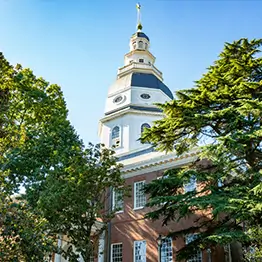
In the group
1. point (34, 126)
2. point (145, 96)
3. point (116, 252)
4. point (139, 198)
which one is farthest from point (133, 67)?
point (116, 252)

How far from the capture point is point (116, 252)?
21.0 metres

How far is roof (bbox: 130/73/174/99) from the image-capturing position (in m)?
30.6

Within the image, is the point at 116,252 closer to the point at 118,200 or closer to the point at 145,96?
the point at 118,200

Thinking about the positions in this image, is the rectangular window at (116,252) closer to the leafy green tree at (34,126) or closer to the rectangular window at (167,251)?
the rectangular window at (167,251)

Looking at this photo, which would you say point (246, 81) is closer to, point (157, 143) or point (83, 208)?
point (157, 143)

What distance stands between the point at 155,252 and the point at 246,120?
943 centimetres

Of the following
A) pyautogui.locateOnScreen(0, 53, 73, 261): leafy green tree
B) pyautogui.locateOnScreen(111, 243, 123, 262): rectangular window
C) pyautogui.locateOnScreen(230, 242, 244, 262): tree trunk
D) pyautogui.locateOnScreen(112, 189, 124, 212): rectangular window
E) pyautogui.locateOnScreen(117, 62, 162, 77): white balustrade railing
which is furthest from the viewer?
pyautogui.locateOnScreen(117, 62, 162, 77): white balustrade railing

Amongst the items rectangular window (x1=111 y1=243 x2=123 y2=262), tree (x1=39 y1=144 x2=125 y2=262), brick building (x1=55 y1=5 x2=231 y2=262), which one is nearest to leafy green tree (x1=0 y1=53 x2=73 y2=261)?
tree (x1=39 y1=144 x2=125 y2=262)

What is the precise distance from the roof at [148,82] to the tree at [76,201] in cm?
1556

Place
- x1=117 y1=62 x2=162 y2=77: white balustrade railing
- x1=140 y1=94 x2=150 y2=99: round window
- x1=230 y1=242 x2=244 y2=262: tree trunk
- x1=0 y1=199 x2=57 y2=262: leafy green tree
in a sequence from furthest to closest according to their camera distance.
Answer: x1=117 y1=62 x2=162 y2=77: white balustrade railing, x1=140 y1=94 x2=150 y2=99: round window, x1=230 y1=242 x2=244 y2=262: tree trunk, x1=0 y1=199 x2=57 y2=262: leafy green tree

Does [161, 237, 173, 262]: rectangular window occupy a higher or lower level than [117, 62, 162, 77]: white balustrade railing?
lower

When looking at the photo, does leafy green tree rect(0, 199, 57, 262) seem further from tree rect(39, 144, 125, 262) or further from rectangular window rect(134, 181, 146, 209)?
rectangular window rect(134, 181, 146, 209)

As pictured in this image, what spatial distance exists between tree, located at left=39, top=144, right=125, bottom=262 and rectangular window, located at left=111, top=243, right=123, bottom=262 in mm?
5643

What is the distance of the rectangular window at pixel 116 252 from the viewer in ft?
67.8
